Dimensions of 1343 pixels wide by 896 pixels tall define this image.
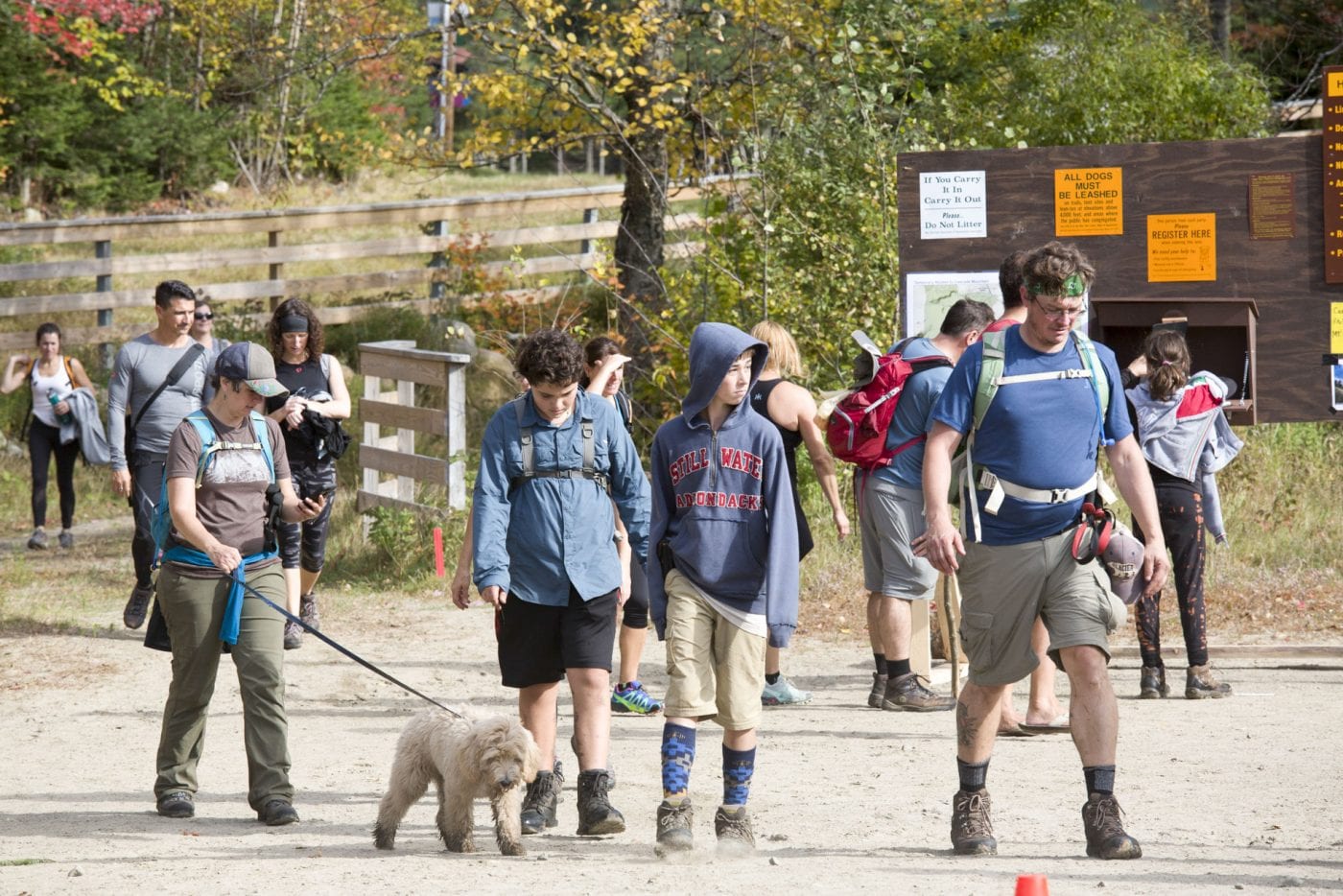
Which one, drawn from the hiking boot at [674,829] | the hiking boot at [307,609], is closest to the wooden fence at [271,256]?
the hiking boot at [307,609]

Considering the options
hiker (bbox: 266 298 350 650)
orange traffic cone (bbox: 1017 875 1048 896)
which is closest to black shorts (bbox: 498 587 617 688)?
orange traffic cone (bbox: 1017 875 1048 896)

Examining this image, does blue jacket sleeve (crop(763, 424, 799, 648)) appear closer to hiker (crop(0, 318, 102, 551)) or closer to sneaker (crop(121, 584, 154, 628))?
sneaker (crop(121, 584, 154, 628))

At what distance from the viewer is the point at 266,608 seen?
5.85 m

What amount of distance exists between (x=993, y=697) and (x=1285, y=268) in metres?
4.93

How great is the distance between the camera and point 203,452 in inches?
228

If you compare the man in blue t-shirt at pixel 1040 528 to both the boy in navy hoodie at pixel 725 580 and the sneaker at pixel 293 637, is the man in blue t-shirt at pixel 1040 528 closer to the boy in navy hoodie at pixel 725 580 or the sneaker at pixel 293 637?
the boy in navy hoodie at pixel 725 580

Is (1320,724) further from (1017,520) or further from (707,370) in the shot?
(707,370)

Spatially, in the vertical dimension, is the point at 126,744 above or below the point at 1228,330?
below

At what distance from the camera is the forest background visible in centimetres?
1109

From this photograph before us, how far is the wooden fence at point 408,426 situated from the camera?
11.4 meters

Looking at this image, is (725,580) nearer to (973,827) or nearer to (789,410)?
(973,827)

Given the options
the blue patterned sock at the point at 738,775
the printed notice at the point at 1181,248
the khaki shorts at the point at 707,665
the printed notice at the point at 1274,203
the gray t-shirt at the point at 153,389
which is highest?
the printed notice at the point at 1274,203

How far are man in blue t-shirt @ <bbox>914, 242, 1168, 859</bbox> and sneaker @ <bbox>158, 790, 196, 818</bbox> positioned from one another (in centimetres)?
279

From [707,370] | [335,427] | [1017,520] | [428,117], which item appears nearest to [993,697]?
[1017,520]
